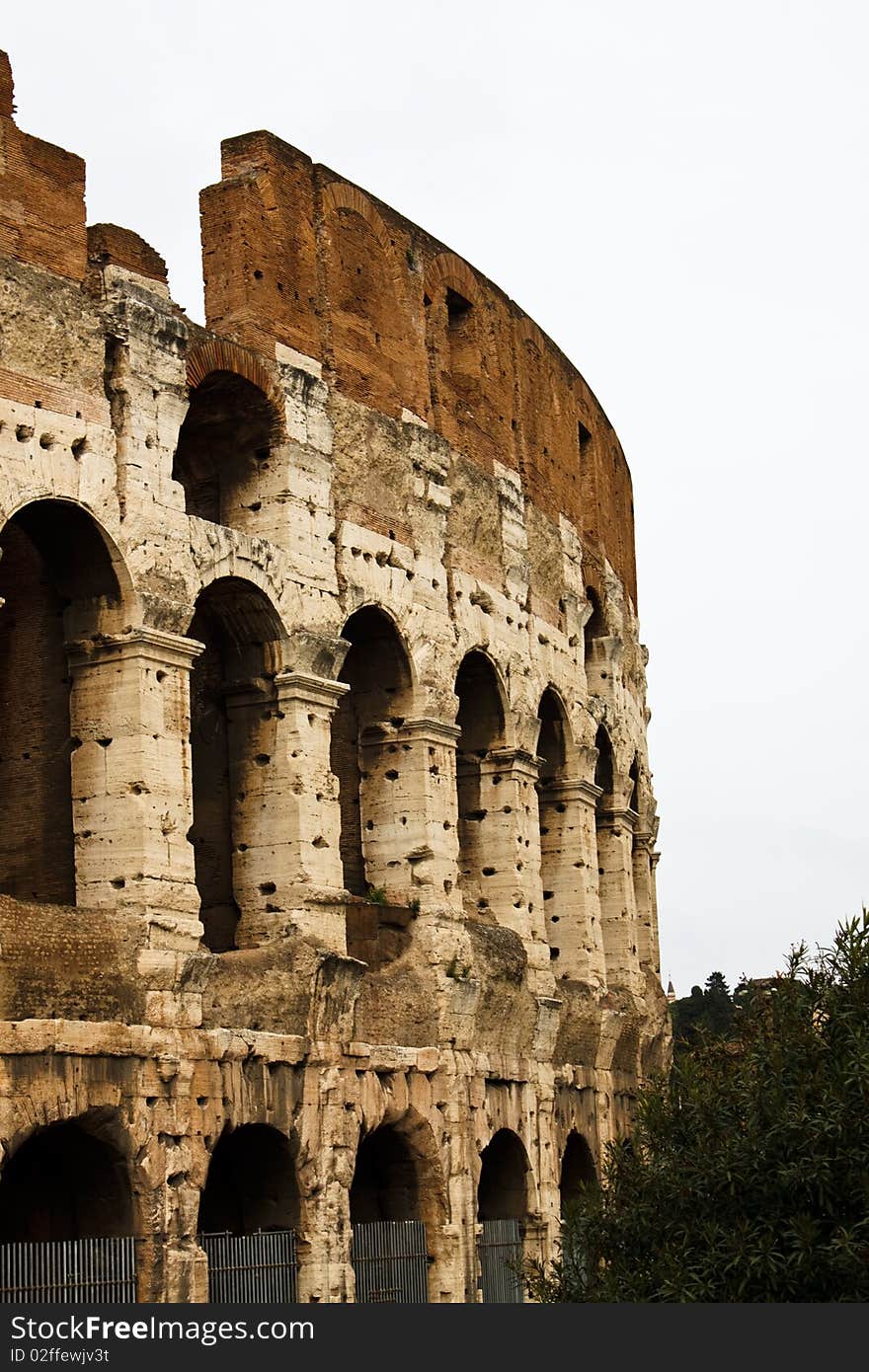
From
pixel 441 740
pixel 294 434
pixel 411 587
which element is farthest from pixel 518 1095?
pixel 294 434

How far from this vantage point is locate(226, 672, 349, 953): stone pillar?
62.5ft

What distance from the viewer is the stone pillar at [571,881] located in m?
25.4

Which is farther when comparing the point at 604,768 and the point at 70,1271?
the point at 604,768

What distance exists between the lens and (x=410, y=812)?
70.2ft

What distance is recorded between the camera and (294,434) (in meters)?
19.9

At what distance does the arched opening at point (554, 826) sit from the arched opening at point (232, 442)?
6.58m

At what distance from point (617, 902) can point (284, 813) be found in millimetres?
9285

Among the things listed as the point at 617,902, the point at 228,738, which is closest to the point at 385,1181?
the point at 228,738

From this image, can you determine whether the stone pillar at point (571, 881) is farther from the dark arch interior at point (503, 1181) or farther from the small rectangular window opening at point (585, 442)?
the small rectangular window opening at point (585, 442)

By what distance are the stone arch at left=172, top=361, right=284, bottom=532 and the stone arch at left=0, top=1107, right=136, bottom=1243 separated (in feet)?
19.1

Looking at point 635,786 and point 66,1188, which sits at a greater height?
point 635,786

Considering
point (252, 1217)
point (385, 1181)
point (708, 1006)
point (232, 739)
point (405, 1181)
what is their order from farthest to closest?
point (708, 1006)
point (385, 1181)
point (405, 1181)
point (232, 739)
point (252, 1217)

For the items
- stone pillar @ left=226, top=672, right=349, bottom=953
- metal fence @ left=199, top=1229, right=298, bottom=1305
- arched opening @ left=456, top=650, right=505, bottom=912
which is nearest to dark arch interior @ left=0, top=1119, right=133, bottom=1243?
metal fence @ left=199, top=1229, right=298, bottom=1305

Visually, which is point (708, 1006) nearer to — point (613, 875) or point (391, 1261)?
point (613, 875)
